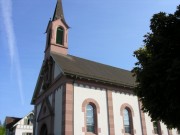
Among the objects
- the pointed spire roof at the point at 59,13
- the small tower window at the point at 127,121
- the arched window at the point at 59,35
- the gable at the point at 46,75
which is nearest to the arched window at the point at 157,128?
the small tower window at the point at 127,121

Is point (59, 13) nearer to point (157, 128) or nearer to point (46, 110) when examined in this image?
point (46, 110)

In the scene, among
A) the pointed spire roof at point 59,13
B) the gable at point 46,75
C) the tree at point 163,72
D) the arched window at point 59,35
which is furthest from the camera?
the pointed spire roof at point 59,13

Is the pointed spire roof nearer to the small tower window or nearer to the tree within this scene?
the small tower window

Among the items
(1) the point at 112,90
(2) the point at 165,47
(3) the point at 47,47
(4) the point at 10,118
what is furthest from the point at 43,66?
(4) the point at 10,118

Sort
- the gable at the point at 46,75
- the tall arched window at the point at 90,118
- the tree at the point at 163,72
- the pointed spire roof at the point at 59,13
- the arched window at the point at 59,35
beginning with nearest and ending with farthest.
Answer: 1. the tree at the point at 163,72
2. the tall arched window at the point at 90,118
3. the gable at the point at 46,75
4. the arched window at the point at 59,35
5. the pointed spire roof at the point at 59,13

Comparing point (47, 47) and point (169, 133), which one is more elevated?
point (47, 47)

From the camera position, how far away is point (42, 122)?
968 inches

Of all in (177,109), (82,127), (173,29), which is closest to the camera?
(177,109)

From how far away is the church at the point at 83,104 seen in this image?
20.3 meters

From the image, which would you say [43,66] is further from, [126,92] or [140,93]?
[140,93]

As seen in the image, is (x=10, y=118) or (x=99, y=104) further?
(x=10, y=118)

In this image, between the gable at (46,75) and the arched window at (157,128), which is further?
the arched window at (157,128)

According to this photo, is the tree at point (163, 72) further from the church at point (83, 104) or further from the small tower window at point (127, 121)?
the small tower window at point (127, 121)

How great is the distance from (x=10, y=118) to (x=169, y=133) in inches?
1903
